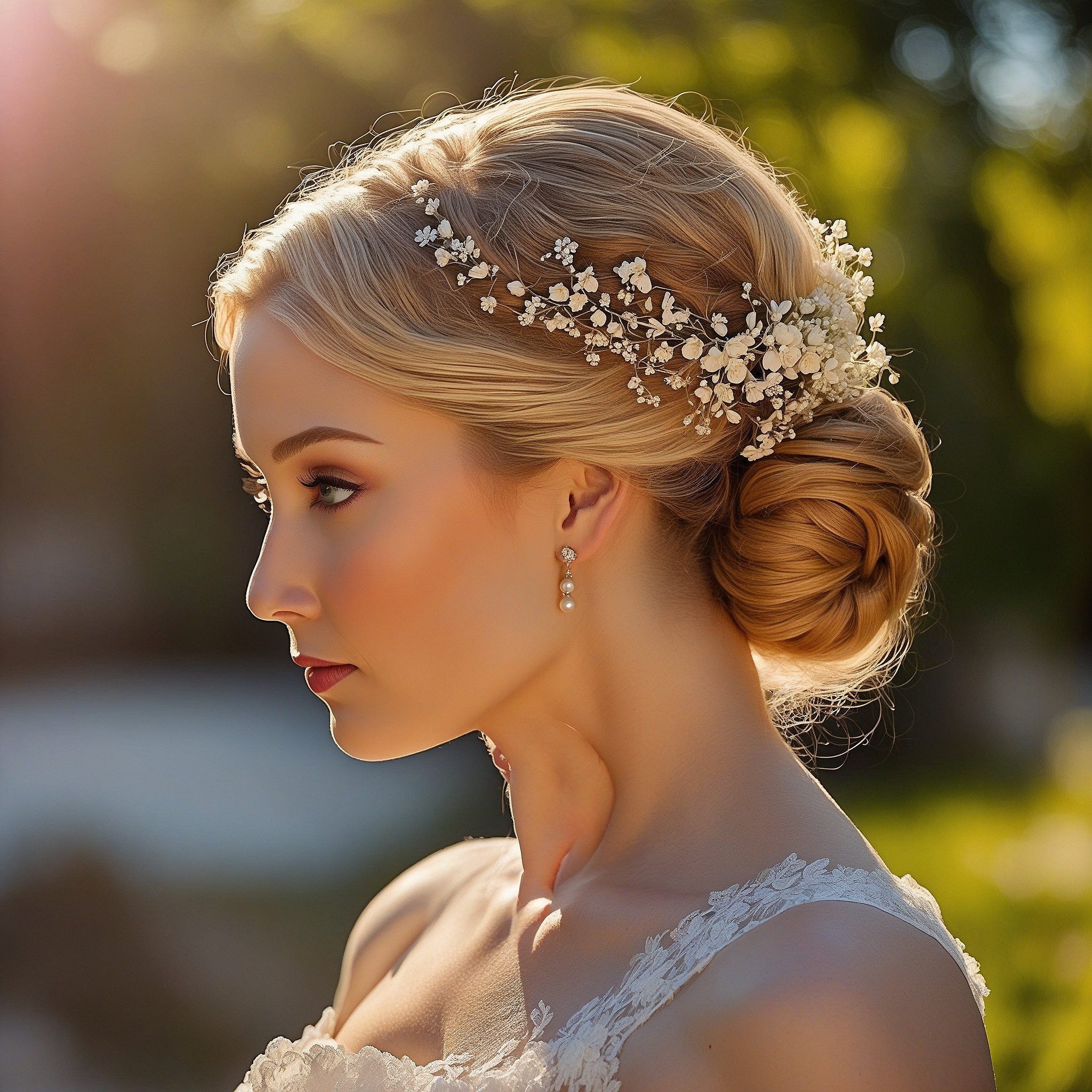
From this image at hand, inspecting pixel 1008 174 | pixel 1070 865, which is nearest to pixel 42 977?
pixel 1070 865

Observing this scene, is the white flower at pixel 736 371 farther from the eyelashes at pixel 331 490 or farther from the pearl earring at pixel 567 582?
the eyelashes at pixel 331 490

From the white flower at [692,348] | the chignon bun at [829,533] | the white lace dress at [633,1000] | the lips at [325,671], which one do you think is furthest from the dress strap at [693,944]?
the white flower at [692,348]

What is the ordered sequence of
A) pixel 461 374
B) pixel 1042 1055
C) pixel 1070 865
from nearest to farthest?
pixel 461 374 → pixel 1042 1055 → pixel 1070 865

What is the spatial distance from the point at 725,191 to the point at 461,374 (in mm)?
404

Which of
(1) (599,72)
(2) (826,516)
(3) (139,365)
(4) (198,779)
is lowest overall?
(4) (198,779)

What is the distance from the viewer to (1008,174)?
4.02 meters

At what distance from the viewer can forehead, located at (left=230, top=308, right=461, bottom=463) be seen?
136 centimetres

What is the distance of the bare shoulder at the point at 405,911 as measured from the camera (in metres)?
1.83

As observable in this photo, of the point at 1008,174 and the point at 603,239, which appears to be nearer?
the point at 603,239

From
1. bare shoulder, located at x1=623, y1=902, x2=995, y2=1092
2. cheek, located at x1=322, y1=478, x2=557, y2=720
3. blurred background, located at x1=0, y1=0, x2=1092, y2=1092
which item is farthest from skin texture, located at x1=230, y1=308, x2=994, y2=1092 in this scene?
blurred background, located at x1=0, y1=0, x2=1092, y2=1092

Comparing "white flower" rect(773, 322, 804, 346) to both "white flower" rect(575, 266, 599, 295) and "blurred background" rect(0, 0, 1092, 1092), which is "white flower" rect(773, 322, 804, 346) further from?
"blurred background" rect(0, 0, 1092, 1092)

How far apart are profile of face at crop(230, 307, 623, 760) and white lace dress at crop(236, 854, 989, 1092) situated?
14.8 inches

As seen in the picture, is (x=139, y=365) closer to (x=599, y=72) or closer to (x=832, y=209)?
(x=599, y=72)

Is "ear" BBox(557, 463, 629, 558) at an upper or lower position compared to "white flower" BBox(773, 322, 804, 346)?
lower
